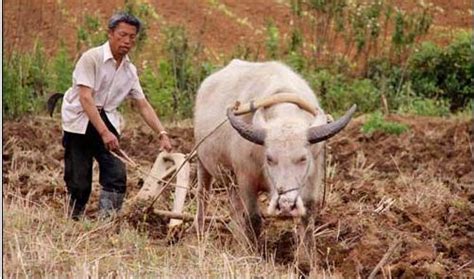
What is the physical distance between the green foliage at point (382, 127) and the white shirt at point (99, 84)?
519cm

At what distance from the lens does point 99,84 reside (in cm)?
707

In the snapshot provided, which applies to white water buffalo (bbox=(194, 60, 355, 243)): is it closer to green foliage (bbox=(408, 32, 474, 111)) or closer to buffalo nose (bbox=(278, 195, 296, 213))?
buffalo nose (bbox=(278, 195, 296, 213))

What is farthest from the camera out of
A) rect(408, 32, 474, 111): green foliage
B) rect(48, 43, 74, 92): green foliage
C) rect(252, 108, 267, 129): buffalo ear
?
rect(408, 32, 474, 111): green foliage

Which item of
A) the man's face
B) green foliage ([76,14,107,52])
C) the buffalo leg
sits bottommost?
green foliage ([76,14,107,52])

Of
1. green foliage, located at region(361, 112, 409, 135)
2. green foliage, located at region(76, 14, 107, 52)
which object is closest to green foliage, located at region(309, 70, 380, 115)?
green foliage, located at region(361, 112, 409, 135)

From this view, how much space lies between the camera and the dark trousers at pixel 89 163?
721cm

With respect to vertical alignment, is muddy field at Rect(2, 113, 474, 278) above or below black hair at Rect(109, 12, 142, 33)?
below

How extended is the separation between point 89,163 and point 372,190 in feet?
7.40

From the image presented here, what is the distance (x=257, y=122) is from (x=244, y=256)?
2.47 feet

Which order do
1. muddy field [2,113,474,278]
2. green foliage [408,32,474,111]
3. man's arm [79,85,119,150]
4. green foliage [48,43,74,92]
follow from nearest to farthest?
muddy field [2,113,474,278]
man's arm [79,85,119,150]
green foliage [48,43,74,92]
green foliage [408,32,474,111]

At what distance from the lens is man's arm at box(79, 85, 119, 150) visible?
6836 mm

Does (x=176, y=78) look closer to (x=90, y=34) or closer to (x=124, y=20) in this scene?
(x=90, y=34)

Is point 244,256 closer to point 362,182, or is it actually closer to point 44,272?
point 44,272

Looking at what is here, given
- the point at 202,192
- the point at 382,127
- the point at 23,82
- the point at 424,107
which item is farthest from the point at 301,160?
the point at 424,107
